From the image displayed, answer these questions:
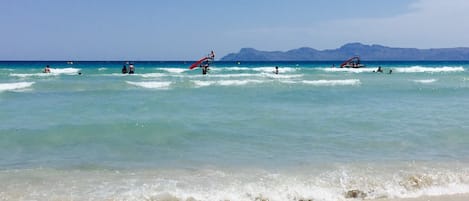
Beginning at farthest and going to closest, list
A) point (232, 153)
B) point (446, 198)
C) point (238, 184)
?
1. point (232, 153)
2. point (238, 184)
3. point (446, 198)

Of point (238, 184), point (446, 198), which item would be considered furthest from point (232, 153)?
point (446, 198)

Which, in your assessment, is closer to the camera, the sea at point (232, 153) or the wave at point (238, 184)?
the wave at point (238, 184)

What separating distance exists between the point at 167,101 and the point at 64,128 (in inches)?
263

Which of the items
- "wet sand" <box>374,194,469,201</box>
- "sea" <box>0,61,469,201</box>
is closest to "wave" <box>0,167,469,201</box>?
"sea" <box>0,61,469,201</box>

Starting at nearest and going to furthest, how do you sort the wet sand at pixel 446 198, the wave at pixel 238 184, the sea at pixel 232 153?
the wet sand at pixel 446 198
the wave at pixel 238 184
the sea at pixel 232 153

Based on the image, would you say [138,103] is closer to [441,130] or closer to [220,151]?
[220,151]

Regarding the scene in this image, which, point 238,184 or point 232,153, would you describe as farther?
point 232,153

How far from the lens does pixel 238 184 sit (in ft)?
21.9

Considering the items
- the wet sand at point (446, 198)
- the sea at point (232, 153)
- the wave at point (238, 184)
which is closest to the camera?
the wet sand at point (446, 198)

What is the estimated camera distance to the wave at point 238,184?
20.5 ft

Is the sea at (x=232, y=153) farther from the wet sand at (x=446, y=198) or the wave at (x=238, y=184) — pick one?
the wet sand at (x=446, y=198)

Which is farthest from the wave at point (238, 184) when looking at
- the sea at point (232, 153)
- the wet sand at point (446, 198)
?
the wet sand at point (446, 198)

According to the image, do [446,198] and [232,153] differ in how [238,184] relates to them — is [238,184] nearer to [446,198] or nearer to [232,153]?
[232,153]

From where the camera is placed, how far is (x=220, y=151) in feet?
28.6
